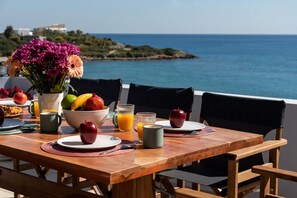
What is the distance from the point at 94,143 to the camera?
2188 millimetres

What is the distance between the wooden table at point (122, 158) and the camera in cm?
187

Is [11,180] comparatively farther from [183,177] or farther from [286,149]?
[286,149]

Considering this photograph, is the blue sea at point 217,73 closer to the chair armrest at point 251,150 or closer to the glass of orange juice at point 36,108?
the chair armrest at point 251,150

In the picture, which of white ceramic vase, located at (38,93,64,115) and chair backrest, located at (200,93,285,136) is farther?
chair backrest, located at (200,93,285,136)

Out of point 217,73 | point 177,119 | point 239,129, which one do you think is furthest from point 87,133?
point 217,73

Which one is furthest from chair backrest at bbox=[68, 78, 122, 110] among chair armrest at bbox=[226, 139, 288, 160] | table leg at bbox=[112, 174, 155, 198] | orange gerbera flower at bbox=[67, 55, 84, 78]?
table leg at bbox=[112, 174, 155, 198]

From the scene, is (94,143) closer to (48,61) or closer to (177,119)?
(177,119)

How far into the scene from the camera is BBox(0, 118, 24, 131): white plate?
2.51 metres

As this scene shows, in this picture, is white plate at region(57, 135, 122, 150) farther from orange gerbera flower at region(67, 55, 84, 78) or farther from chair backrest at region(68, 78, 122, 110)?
chair backrest at region(68, 78, 122, 110)

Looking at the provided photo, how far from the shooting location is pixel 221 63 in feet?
189

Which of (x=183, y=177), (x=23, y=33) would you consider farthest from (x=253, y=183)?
(x=23, y=33)

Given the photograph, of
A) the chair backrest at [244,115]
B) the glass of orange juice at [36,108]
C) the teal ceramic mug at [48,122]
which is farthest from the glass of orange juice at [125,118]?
the chair backrest at [244,115]

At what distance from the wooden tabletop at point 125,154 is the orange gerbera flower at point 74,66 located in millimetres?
273

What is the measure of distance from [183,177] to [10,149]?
1019mm
